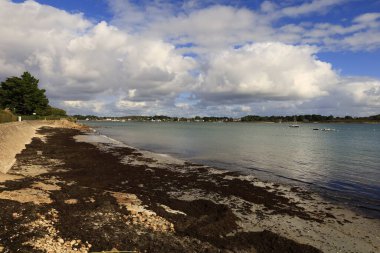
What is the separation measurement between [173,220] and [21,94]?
9811 centimetres

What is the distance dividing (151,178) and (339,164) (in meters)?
22.9

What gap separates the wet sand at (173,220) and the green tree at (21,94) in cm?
8508

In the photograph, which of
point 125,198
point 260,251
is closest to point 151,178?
point 125,198

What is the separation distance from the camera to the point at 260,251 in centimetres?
1027

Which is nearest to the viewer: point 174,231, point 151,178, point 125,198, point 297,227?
point 174,231

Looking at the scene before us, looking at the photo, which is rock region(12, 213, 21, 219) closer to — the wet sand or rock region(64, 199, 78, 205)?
the wet sand

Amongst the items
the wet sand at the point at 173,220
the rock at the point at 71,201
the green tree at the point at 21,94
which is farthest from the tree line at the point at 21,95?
the rock at the point at 71,201

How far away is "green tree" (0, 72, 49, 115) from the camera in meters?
91.8

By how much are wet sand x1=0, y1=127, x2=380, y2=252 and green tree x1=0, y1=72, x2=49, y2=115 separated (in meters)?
85.1

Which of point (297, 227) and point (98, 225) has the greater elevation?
point (98, 225)

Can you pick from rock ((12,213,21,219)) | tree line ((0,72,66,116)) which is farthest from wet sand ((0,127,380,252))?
tree line ((0,72,66,116))

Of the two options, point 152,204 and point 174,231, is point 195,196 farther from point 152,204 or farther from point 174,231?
point 174,231

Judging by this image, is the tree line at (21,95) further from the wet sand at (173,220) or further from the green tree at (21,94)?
the wet sand at (173,220)

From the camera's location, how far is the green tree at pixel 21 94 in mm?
91750
